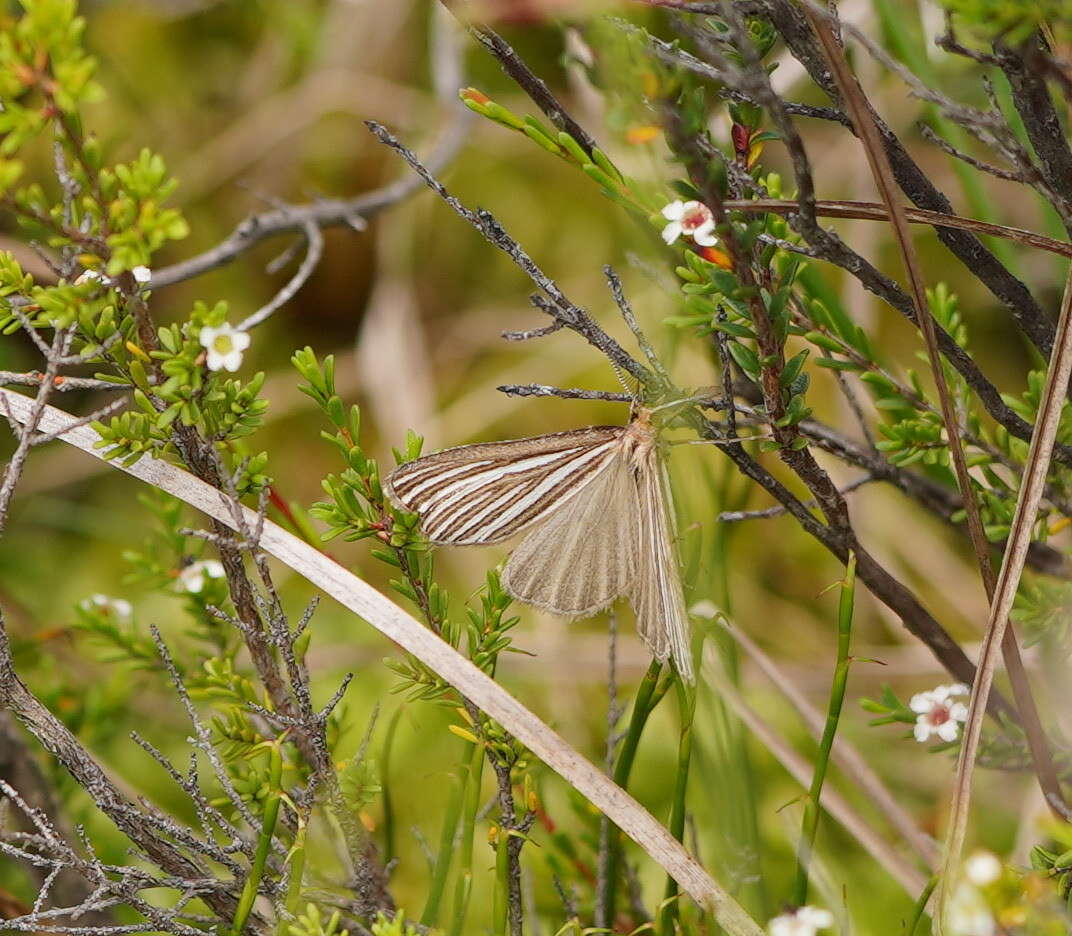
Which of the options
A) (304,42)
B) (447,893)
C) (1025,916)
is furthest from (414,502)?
(304,42)

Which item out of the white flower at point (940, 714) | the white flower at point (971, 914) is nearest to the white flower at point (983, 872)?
the white flower at point (971, 914)

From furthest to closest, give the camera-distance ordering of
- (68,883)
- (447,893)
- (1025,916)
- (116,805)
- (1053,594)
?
(447,893)
(68,883)
(1053,594)
(116,805)
(1025,916)

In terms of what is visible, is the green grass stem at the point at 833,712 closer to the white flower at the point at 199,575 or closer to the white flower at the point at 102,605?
the white flower at the point at 199,575

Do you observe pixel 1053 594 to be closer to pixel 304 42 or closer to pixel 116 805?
pixel 116 805

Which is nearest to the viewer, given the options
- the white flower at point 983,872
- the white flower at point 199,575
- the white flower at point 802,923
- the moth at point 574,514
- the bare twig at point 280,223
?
the white flower at point 983,872

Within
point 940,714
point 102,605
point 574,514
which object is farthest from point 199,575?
point 940,714

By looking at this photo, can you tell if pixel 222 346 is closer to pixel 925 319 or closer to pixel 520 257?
pixel 520 257
